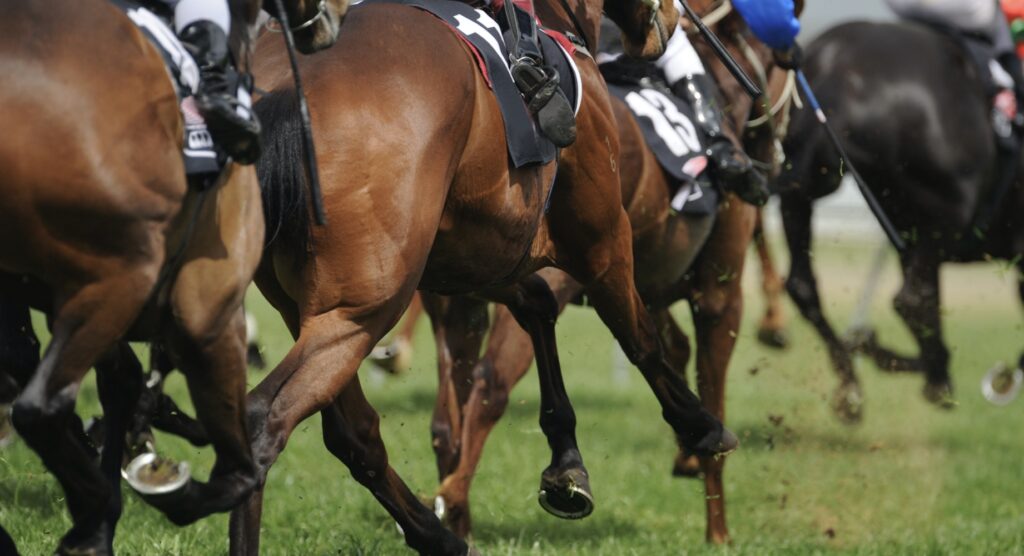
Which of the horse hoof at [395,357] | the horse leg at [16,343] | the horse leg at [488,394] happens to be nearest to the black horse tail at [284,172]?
the horse leg at [16,343]

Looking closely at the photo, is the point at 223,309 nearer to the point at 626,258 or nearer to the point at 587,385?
the point at 626,258

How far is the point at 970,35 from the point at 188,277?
6.72 m

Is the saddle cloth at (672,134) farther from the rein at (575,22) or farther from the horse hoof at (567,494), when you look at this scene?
the horse hoof at (567,494)

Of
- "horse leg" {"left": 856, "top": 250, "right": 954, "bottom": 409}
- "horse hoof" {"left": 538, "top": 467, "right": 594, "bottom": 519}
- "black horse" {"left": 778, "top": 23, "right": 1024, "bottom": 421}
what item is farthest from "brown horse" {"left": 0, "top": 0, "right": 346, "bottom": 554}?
"horse leg" {"left": 856, "top": 250, "right": 954, "bottom": 409}

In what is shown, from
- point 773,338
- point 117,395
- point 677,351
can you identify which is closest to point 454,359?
point 677,351

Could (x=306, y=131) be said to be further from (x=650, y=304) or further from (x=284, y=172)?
(x=650, y=304)

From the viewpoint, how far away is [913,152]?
8445 millimetres

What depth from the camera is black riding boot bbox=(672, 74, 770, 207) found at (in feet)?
20.0

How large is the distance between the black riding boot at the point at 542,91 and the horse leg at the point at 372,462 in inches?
37.0

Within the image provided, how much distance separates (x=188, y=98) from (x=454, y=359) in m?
3.64

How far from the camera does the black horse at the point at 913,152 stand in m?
8.41

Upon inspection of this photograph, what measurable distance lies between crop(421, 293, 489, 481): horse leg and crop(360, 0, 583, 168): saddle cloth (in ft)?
7.50

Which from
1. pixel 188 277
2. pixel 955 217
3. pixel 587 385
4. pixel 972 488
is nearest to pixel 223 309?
pixel 188 277

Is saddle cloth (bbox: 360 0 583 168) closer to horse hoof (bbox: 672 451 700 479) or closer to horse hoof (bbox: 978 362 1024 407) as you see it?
horse hoof (bbox: 672 451 700 479)
